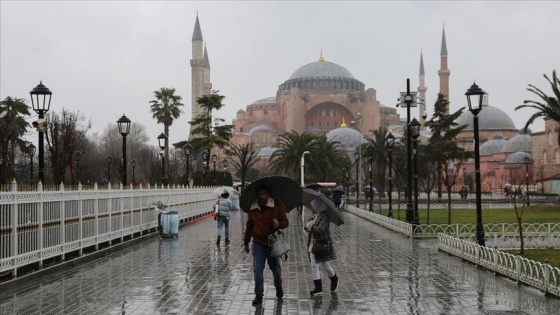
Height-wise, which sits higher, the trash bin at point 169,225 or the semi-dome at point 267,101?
the semi-dome at point 267,101

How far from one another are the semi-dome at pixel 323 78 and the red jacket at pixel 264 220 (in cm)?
9966

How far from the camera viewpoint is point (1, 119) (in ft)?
127

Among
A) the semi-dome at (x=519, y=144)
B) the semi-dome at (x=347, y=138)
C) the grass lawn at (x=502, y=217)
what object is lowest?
the grass lawn at (x=502, y=217)

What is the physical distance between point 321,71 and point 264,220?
10307cm

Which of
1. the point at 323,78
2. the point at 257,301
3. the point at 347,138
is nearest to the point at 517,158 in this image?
the point at 347,138

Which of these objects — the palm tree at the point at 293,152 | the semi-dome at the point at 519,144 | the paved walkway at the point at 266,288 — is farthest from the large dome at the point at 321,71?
the paved walkway at the point at 266,288

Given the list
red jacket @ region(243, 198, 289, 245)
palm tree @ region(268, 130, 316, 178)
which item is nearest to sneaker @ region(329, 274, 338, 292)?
red jacket @ region(243, 198, 289, 245)

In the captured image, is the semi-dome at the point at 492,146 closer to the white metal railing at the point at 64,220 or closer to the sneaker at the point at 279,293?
the white metal railing at the point at 64,220

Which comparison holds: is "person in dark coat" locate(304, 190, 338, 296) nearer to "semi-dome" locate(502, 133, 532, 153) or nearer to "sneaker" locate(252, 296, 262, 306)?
"sneaker" locate(252, 296, 262, 306)

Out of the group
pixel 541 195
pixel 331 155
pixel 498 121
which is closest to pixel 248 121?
pixel 498 121

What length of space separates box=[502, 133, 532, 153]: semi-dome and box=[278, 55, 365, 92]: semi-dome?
37.3 m

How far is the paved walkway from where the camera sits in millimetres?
7723

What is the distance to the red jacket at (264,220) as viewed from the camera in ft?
26.5

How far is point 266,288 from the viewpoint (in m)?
9.25
